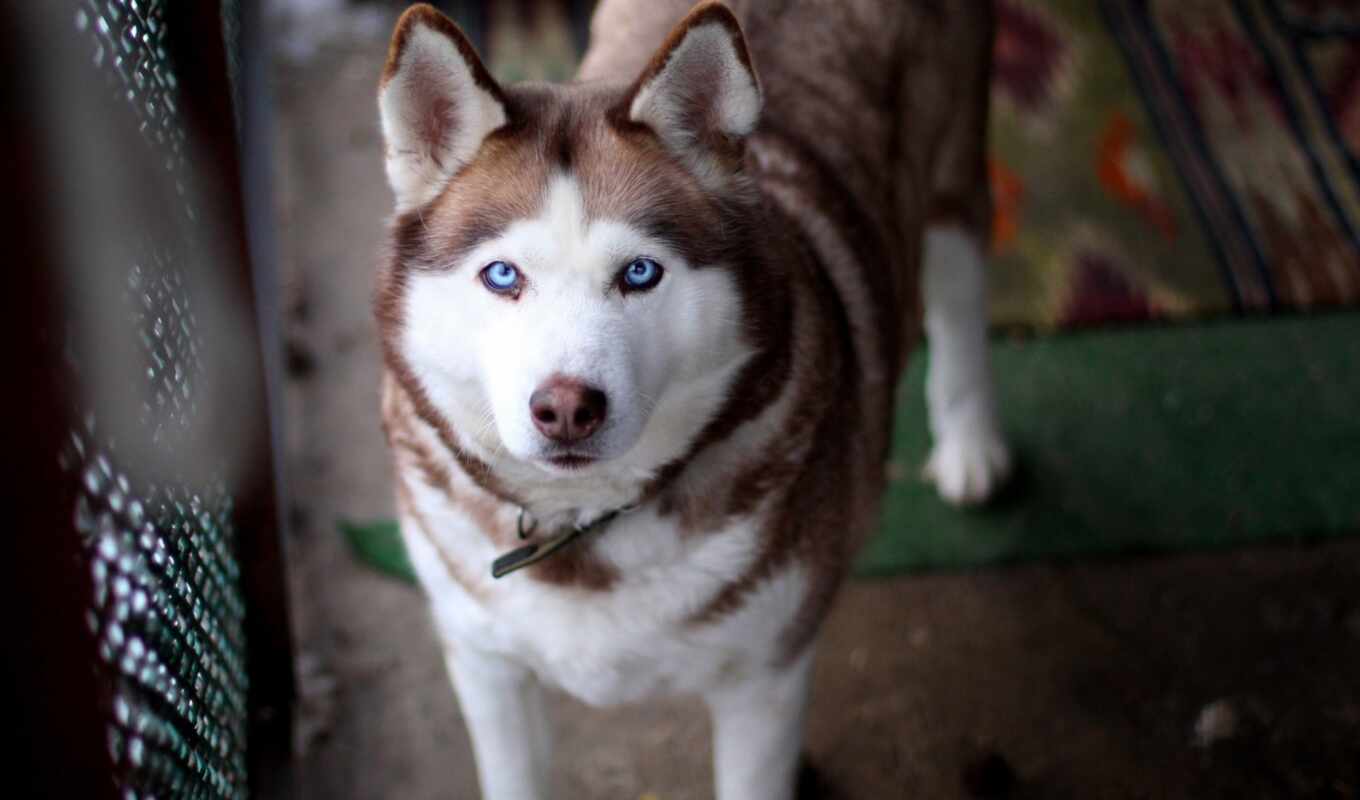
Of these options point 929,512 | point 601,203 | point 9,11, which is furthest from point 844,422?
point 9,11

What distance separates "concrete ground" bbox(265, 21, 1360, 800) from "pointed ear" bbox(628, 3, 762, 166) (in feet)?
4.33

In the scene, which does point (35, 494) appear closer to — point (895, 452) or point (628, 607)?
point (628, 607)

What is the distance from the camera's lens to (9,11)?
101cm

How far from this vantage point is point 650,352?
Result: 152cm

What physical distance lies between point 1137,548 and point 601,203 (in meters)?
1.81

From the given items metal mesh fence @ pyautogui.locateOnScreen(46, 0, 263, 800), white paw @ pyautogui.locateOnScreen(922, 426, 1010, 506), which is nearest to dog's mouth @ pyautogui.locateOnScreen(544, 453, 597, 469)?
metal mesh fence @ pyautogui.locateOnScreen(46, 0, 263, 800)

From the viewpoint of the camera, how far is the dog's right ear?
1.47 metres

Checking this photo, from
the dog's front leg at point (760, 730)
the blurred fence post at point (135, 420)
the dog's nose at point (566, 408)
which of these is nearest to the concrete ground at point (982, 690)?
the blurred fence post at point (135, 420)

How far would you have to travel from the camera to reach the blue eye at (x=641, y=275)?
1528 millimetres

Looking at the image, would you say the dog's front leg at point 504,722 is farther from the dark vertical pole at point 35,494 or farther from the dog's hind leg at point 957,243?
the dog's hind leg at point 957,243

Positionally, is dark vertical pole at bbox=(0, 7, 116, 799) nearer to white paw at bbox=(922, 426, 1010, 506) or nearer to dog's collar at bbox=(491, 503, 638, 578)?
dog's collar at bbox=(491, 503, 638, 578)

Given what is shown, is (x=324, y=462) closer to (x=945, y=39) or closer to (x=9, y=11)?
(x=945, y=39)

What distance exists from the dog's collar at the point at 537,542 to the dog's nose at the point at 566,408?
11.2 inches

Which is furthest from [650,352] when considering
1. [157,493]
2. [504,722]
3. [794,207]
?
[504,722]
